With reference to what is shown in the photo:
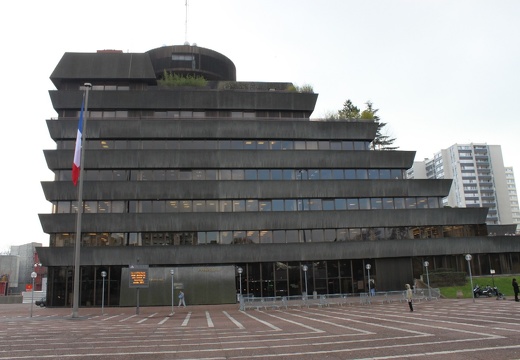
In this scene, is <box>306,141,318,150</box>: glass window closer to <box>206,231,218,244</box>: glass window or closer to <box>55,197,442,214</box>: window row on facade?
<box>55,197,442,214</box>: window row on facade

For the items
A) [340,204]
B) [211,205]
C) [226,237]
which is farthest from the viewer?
[340,204]

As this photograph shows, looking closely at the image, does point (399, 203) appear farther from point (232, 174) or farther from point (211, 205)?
point (211, 205)

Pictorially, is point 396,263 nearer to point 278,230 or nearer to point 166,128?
point 278,230

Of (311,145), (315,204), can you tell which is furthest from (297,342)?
(311,145)

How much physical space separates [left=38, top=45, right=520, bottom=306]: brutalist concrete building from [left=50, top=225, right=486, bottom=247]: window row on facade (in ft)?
0.41

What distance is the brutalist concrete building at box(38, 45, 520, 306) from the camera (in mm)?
48969

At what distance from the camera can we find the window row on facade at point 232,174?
2004 inches

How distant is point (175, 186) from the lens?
5038cm

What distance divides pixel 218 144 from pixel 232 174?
13.9ft

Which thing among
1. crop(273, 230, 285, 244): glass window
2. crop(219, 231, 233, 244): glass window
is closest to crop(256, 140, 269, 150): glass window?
crop(273, 230, 285, 244): glass window

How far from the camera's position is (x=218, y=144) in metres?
53.4

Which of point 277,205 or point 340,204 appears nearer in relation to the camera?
point 277,205

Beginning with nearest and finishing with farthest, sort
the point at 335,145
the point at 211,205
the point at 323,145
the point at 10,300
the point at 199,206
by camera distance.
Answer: the point at 199,206
the point at 211,205
the point at 323,145
the point at 335,145
the point at 10,300

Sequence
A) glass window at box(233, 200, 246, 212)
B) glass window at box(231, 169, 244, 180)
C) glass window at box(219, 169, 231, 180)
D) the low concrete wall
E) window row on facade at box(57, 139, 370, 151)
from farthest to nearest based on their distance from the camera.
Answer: the low concrete wall, window row on facade at box(57, 139, 370, 151), glass window at box(231, 169, 244, 180), glass window at box(219, 169, 231, 180), glass window at box(233, 200, 246, 212)
